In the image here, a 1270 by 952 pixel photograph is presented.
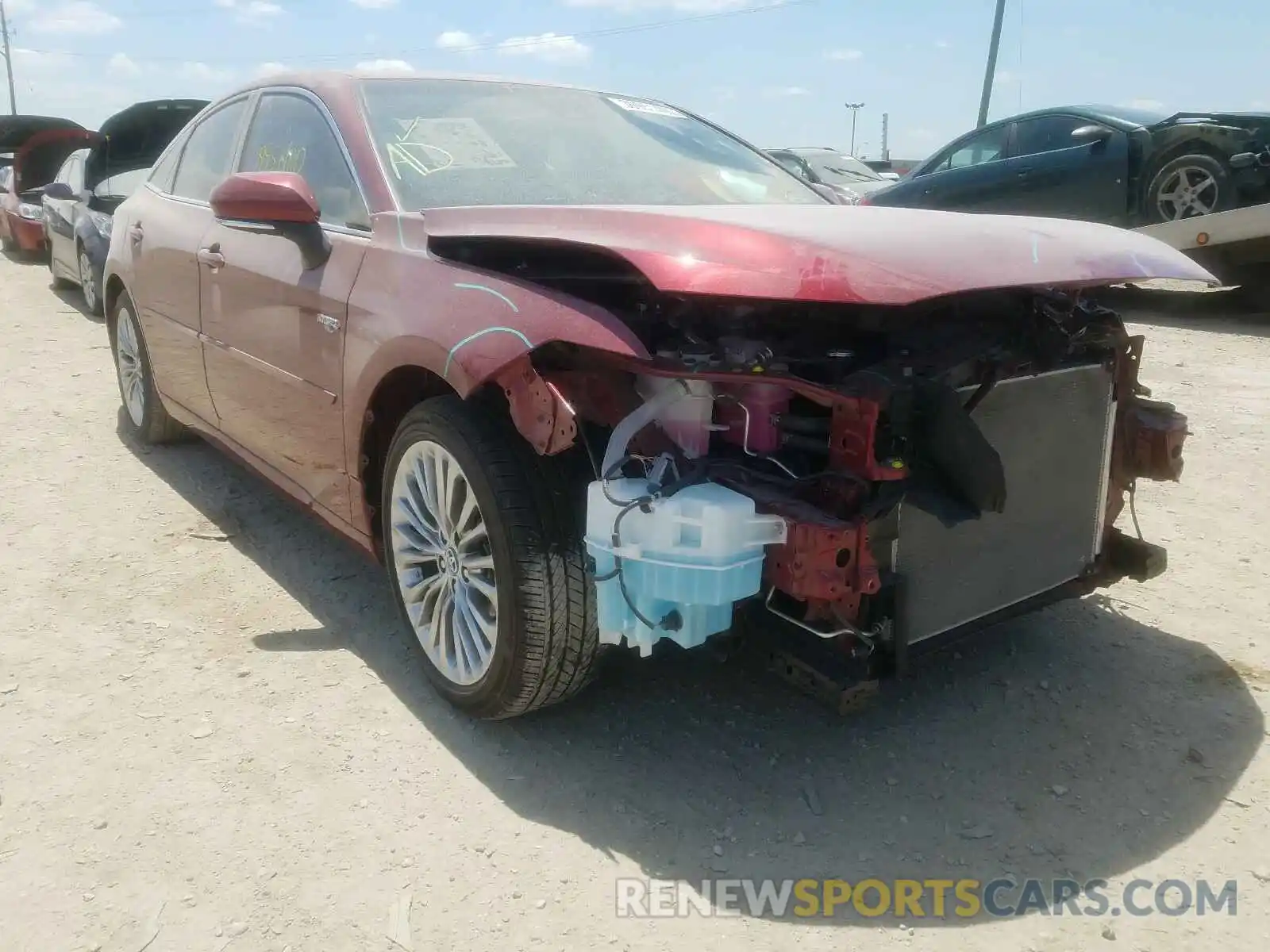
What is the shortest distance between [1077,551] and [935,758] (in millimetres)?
710

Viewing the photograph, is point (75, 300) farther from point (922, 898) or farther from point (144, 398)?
point (922, 898)

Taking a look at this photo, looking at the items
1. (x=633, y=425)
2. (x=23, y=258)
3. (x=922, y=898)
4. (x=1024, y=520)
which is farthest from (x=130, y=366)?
(x=23, y=258)

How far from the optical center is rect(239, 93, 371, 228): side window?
3088 mm

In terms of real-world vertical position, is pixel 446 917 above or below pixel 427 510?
below

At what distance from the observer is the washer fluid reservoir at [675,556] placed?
6.93ft

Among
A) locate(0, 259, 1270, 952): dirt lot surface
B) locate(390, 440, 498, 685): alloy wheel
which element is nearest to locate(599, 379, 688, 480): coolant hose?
locate(390, 440, 498, 685): alloy wheel

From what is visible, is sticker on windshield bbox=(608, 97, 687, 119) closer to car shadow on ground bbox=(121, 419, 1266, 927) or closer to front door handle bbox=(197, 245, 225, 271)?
front door handle bbox=(197, 245, 225, 271)

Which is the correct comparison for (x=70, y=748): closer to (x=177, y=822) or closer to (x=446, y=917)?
(x=177, y=822)

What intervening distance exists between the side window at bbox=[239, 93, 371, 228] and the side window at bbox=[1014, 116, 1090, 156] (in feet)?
23.9

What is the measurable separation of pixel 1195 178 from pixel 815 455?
7.32 meters

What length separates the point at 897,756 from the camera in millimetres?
2641

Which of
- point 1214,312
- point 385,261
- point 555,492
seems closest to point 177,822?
point 555,492

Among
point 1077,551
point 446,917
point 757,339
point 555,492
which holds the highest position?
point 757,339

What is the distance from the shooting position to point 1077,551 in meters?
2.82
